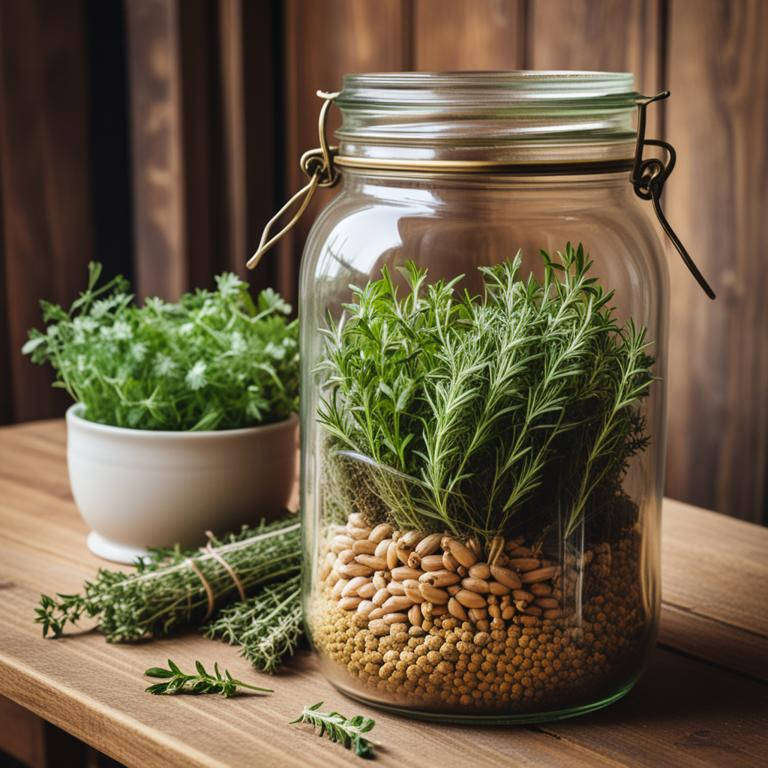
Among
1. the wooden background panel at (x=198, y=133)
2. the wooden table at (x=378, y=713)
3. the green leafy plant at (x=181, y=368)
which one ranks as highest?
the wooden background panel at (x=198, y=133)

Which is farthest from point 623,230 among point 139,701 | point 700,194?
point 700,194

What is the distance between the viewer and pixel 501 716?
669 millimetres

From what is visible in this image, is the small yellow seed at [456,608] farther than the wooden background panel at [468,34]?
No

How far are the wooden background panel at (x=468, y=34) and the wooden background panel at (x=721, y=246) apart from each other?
249mm

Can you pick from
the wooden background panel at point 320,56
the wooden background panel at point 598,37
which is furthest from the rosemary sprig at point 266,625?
the wooden background panel at point 320,56

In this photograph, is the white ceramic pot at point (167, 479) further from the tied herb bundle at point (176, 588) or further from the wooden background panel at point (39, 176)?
the wooden background panel at point (39, 176)

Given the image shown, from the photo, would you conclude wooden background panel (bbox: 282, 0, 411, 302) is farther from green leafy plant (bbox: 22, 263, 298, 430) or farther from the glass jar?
the glass jar

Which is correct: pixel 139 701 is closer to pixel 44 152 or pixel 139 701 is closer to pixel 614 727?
pixel 614 727

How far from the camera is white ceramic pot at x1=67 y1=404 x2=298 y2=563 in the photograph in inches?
35.5

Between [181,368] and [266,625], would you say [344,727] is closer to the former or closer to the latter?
[266,625]

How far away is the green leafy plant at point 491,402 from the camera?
63 cm

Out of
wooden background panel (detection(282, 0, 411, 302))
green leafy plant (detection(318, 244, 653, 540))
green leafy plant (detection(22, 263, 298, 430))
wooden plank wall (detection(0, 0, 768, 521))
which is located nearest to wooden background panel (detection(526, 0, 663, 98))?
wooden plank wall (detection(0, 0, 768, 521))

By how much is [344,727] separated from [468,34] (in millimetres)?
1223

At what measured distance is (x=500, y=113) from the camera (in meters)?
0.66
